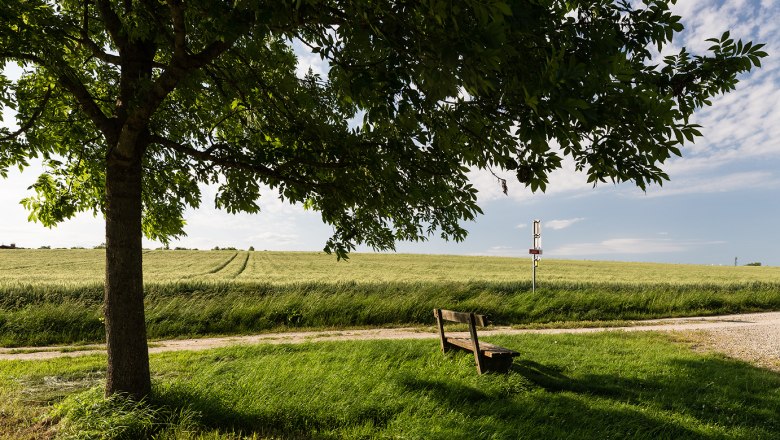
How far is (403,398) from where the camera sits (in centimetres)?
628

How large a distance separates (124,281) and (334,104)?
3.96m

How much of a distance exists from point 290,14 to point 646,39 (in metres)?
3.40

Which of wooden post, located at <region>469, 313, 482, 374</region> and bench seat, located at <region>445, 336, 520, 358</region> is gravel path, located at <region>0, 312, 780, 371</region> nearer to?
bench seat, located at <region>445, 336, 520, 358</region>

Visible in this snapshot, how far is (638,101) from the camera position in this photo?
350 centimetres

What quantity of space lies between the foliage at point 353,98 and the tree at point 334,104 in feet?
0.07

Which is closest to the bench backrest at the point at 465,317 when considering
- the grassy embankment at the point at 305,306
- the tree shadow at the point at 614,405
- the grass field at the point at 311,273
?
the tree shadow at the point at 614,405

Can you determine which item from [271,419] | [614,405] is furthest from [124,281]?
[614,405]

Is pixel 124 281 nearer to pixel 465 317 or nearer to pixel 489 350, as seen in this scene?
pixel 465 317

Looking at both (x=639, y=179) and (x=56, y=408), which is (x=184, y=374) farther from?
(x=639, y=179)

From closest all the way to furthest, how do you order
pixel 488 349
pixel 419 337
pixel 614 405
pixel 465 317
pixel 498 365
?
1. pixel 614 405
2. pixel 498 365
3. pixel 488 349
4. pixel 465 317
5. pixel 419 337

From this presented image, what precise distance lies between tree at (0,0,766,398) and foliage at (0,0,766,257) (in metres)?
0.02

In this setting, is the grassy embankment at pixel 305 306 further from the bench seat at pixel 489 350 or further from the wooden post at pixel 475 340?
the wooden post at pixel 475 340

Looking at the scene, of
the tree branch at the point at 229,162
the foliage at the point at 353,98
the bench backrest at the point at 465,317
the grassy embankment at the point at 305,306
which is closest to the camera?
the foliage at the point at 353,98

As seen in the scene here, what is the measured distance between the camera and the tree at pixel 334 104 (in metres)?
3.35
